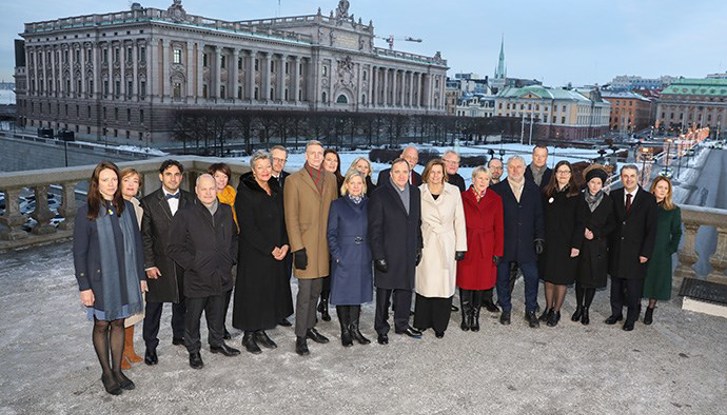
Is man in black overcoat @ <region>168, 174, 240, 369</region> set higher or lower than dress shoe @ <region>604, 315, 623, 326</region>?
higher

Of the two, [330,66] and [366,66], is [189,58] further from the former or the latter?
[366,66]

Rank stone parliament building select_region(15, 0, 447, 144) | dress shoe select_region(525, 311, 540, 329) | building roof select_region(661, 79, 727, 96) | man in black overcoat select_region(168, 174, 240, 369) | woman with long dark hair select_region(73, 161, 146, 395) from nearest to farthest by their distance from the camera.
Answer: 1. woman with long dark hair select_region(73, 161, 146, 395)
2. man in black overcoat select_region(168, 174, 240, 369)
3. dress shoe select_region(525, 311, 540, 329)
4. stone parliament building select_region(15, 0, 447, 144)
5. building roof select_region(661, 79, 727, 96)

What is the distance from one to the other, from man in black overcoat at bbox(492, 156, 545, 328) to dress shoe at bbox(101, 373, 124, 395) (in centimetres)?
418

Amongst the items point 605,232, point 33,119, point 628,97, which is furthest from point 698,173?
point 628,97

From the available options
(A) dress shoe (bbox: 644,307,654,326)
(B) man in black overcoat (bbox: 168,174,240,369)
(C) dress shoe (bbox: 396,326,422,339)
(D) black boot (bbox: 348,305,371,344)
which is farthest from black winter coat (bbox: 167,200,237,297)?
(A) dress shoe (bbox: 644,307,654,326)

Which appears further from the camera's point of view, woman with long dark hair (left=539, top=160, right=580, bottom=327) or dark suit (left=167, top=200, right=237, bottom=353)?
woman with long dark hair (left=539, top=160, right=580, bottom=327)

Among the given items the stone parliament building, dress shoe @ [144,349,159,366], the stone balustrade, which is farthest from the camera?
the stone parliament building

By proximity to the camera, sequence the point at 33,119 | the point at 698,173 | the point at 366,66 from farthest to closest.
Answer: the point at 366,66
the point at 33,119
the point at 698,173

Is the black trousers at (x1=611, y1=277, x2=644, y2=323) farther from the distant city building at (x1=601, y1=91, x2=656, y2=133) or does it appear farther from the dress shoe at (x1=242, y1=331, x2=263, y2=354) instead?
the distant city building at (x1=601, y1=91, x2=656, y2=133)

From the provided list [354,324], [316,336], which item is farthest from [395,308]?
[316,336]

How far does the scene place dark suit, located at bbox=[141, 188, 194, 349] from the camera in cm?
588

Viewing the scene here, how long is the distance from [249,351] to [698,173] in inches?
3122

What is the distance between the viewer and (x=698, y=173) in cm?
7475

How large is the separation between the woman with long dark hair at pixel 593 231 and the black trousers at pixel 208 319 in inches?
158
